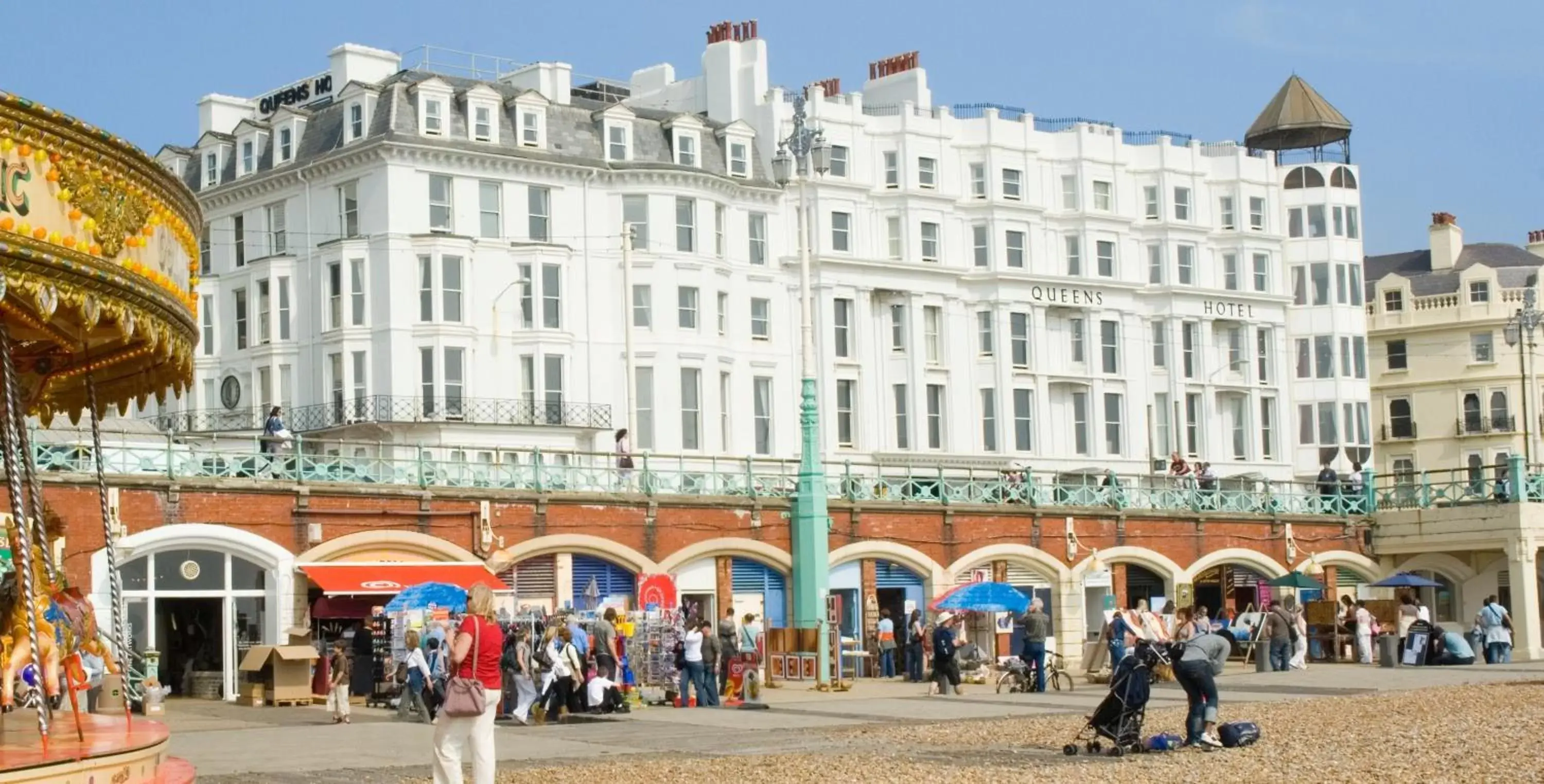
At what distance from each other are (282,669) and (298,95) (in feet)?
103

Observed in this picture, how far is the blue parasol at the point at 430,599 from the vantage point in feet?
102

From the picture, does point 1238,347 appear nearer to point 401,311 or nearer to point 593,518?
point 401,311

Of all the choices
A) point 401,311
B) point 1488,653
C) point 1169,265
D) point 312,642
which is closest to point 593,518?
point 312,642

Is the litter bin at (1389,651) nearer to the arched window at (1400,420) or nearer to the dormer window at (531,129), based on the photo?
the dormer window at (531,129)

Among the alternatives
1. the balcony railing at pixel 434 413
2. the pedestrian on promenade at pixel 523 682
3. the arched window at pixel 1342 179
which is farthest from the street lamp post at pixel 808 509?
the arched window at pixel 1342 179

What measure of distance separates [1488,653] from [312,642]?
77.4 ft

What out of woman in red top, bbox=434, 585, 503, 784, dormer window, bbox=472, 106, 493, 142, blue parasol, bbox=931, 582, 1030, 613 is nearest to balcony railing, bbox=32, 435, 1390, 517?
blue parasol, bbox=931, 582, 1030, 613

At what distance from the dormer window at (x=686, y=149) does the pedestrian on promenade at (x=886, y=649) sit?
62.8 ft

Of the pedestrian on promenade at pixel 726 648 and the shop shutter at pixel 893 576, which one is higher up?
the shop shutter at pixel 893 576

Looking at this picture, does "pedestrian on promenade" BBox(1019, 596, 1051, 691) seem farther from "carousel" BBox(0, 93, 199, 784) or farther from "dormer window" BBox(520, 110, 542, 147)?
"dormer window" BBox(520, 110, 542, 147)

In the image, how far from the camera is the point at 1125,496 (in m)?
49.0

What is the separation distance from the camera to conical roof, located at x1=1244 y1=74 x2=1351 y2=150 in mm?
69250

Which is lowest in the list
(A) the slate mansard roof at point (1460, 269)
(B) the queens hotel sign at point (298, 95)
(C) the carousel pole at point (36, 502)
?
(C) the carousel pole at point (36, 502)

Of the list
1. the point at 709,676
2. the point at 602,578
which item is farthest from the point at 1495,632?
the point at 709,676
